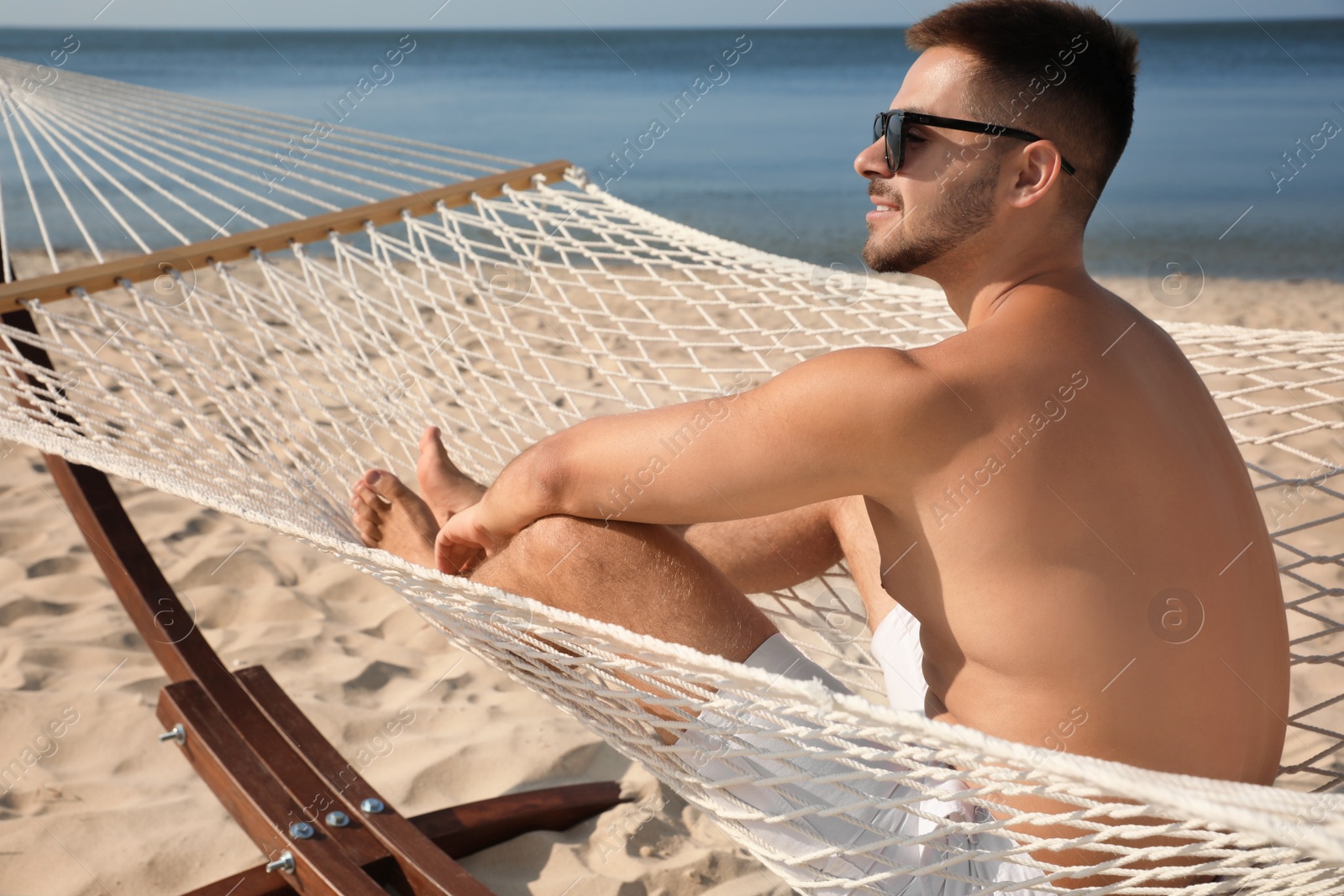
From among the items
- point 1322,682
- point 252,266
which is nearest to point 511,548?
point 1322,682

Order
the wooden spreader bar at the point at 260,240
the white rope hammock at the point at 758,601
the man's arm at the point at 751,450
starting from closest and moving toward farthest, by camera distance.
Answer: the white rope hammock at the point at 758,601 → the man's arm at the point at 751,450 → the wooden spreader bar at the point at 260,240

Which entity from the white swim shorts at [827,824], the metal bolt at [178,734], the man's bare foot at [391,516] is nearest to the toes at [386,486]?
the man's bare foot at [391,516]

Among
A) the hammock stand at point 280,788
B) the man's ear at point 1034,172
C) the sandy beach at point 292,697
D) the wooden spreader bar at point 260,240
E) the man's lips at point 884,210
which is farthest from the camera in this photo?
the wooden spreader bar at point 260,240

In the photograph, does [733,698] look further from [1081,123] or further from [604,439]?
[1081,123]

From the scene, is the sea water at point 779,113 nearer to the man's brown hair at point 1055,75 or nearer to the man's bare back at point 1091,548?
the man's brown hair at point 1055,75

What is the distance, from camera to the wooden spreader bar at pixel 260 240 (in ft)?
6.16

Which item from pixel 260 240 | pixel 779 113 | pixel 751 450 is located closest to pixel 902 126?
pixel 751 450

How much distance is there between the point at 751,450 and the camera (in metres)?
0.94

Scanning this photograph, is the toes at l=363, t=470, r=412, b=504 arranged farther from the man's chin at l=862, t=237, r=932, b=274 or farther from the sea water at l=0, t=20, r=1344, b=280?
the sea water at l=0, t=20, r=1344, b=280

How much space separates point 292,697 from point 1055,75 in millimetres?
1499

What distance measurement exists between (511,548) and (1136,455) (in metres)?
0.63

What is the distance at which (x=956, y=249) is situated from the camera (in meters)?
1.09

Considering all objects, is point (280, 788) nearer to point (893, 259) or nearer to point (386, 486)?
point (386, 486)

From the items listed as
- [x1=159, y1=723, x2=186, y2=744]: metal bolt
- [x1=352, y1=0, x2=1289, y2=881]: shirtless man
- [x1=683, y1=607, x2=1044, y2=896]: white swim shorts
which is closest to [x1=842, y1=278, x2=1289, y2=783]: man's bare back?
[x1=352, y1=0, x2=1289, y2=881]: shirtless man
